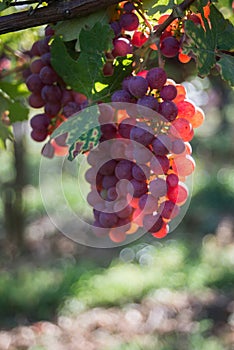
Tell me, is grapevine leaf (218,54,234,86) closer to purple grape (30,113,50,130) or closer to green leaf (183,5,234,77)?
green leaf (183,5,234,77)

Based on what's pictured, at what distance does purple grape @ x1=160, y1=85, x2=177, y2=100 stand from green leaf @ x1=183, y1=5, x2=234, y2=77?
0.06 m

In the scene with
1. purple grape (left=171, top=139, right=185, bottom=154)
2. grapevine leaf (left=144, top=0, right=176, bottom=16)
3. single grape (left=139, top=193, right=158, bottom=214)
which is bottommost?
single grape (left=139, top=193, right=158, bottom=214)

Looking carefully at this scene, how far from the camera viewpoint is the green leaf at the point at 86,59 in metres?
0.64

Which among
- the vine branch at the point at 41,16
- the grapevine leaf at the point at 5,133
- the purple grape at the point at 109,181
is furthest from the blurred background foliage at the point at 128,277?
the vine branch at the point at 41,16

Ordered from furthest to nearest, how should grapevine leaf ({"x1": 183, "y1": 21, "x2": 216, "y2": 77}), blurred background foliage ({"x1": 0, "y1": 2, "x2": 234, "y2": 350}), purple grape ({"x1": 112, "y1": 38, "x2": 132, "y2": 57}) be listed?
blurred background foliage ({"x1": 0, "y1": 2, "x2": 234, "y2": 350}), purple grape ({"x1": 112, "y1": 38, "x2": 132, "y2": 57}), grapevine leaf ({"x1": 183, "y1": 21, "x2": 216, "y2": 77})

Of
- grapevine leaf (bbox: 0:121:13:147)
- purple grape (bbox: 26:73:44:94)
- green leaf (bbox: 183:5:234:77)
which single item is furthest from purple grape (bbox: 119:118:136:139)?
grapevine leaf (bbox: 0:121:13:147)

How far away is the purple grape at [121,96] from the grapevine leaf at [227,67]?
0.11 m

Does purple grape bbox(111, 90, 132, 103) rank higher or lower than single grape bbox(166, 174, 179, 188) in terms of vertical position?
higher

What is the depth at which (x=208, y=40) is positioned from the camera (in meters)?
0.58

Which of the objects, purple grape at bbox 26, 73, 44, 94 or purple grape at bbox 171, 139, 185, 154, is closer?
purple grape at bbox 171, 139, 185, 154

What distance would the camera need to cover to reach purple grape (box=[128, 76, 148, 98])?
24.2 inches

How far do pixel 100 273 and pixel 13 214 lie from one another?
1102 millimetres

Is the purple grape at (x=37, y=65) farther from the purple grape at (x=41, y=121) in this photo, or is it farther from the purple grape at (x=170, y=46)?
the purple grape at (x=170, y=46)

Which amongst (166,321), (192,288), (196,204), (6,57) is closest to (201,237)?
(196,204)
